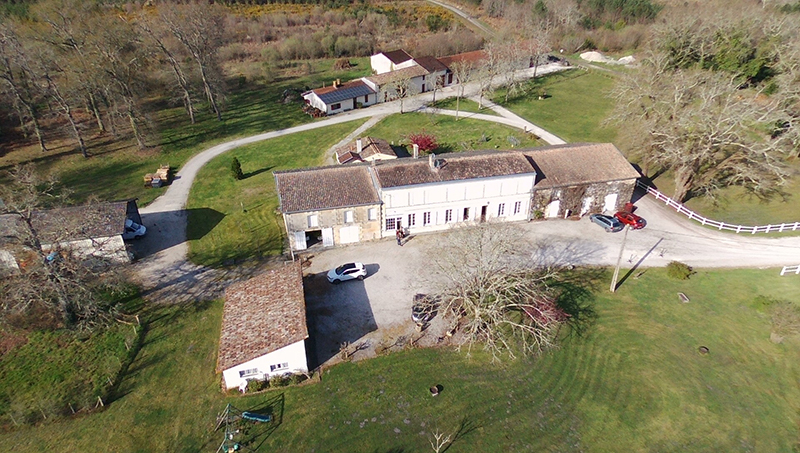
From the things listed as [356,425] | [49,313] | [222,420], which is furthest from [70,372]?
[356,425]

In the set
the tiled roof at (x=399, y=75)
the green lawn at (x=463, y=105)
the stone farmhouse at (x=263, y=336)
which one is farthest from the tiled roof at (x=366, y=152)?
the tiled roof at (x=399, y=75)

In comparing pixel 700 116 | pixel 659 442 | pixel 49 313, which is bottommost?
pixel 659 442

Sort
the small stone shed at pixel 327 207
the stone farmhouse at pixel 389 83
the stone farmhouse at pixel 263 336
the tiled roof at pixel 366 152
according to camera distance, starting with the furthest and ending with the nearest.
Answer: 1. the stone farmhouse at pixel 389 83
2. the tiled roof at pixel 366 152
3. the small stone shed at pixel 327 207
4. the stone farmhouse at pixel 263 336

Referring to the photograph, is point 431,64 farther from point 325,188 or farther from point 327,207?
point 327,207

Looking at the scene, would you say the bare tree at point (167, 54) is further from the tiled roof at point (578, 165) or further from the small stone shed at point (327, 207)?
the tiled roof at point (578, 165)

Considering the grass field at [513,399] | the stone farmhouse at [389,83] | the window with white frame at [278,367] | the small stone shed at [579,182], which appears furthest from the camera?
the stone farmhouse at [389,83]

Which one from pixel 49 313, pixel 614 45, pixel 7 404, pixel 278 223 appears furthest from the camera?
pixel 614 45

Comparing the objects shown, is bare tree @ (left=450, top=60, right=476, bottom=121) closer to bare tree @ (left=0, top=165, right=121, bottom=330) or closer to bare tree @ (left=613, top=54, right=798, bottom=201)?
bare tree @ (left=613, top=54, right=798, bottom=201)

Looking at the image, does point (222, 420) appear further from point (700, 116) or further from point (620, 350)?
point (700, 116)
